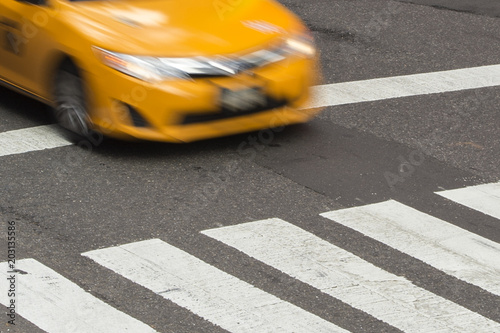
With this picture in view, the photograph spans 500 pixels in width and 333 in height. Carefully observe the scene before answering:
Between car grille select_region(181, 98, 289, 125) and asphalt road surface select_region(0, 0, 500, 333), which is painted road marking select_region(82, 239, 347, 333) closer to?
asphalt road surface select_region(0, 0, 500, 333)

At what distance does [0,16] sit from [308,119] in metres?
2.80

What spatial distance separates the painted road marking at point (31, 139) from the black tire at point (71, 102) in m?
0.16

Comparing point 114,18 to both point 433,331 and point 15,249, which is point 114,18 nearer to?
point 15,249

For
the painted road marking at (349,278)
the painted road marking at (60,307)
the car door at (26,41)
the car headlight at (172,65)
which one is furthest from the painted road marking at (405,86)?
the painted road marking at (60,307)

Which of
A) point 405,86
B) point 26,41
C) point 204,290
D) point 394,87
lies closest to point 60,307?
point 204,290

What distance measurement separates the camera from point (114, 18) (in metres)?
8.29

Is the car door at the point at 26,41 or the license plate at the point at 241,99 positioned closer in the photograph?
the license plate at the point at 241,99

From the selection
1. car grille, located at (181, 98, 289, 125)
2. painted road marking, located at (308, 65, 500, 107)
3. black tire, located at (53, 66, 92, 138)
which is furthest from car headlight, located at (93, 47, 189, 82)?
painted road marking, located at (308, 65, 500, 107)

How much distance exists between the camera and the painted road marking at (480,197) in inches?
300

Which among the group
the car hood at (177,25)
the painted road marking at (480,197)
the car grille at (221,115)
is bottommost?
the painted road marking at (480,197)

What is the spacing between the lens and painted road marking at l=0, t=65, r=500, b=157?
29.5ft

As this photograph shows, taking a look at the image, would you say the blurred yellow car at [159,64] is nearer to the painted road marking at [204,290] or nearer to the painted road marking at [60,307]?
the painted road marking at [204,290]

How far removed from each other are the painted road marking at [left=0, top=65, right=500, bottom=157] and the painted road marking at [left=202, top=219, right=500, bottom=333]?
2.22 meters

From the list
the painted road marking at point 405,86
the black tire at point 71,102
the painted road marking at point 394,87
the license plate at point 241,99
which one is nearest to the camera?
the license plate at point 241,99
